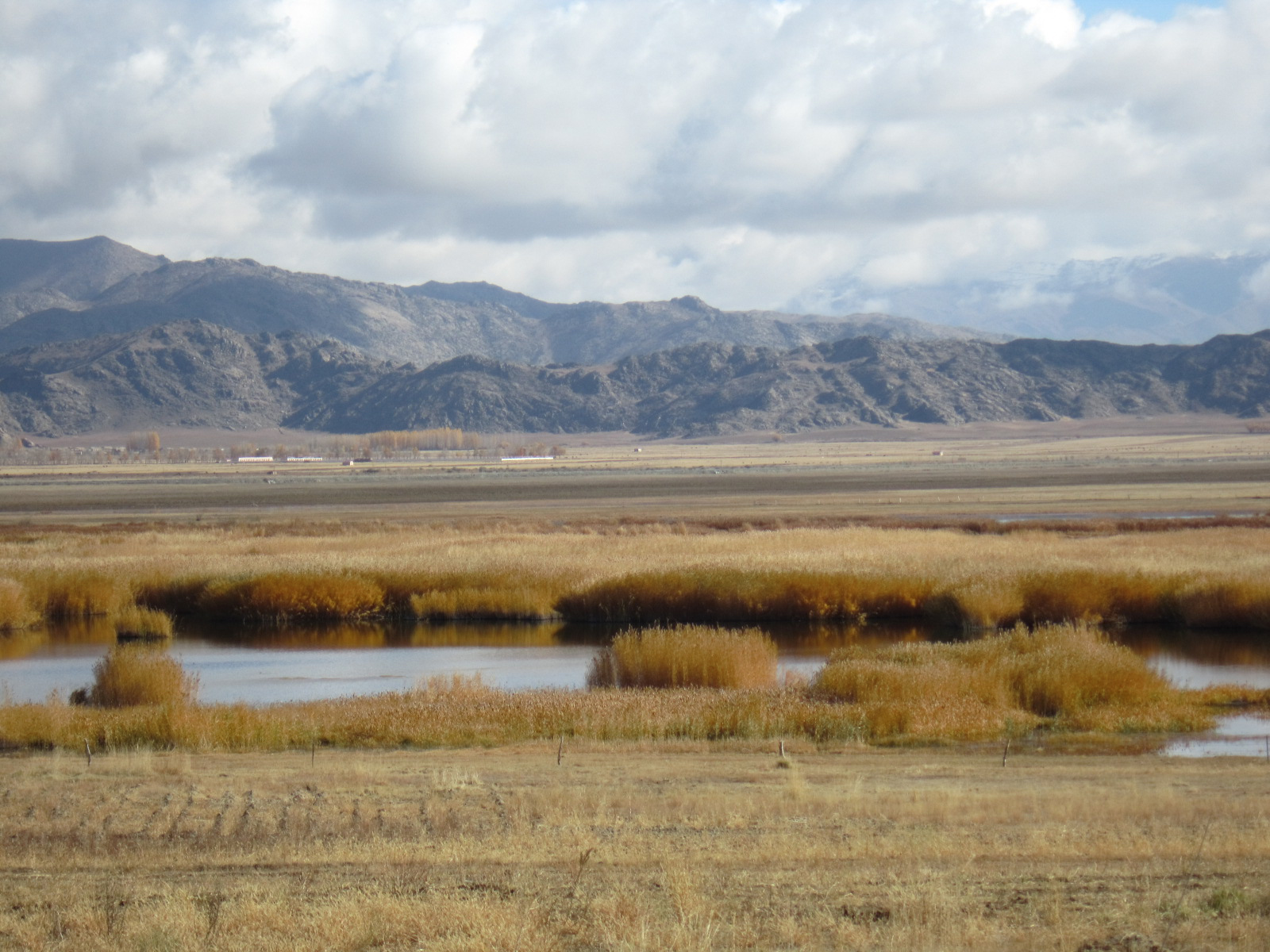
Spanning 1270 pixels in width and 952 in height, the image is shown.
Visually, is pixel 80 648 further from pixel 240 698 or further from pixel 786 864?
pixel 786 864

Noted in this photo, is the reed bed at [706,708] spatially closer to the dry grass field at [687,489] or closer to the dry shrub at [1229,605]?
the dry shrub at [1229,605]

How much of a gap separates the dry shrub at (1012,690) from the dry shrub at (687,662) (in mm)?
1573

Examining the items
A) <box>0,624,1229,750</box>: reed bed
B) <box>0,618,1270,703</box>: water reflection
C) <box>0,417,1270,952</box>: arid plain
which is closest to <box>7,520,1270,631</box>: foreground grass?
<box>0,618,1270,703</box>: water reflection

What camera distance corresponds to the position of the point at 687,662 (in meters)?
22.7

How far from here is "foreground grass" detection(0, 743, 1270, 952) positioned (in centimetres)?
868

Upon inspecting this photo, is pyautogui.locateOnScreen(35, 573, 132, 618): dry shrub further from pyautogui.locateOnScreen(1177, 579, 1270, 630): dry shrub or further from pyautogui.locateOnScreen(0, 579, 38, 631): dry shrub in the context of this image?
pyautogui.locateOnScreen(1177, 579, 1270, 630): dry shrub

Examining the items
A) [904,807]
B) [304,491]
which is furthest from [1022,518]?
[304,491]

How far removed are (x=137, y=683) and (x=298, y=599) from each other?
14314mm

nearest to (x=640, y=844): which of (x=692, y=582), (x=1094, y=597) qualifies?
(x=692, y=582)

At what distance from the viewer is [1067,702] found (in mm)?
19719

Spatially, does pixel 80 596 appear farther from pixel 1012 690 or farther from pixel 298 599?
pixel 1012 690

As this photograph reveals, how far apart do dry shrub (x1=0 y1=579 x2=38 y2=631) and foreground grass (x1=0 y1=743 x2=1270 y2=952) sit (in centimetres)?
1975

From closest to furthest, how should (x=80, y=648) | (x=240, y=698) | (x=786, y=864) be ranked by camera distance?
(x=786, y=864), (x=240, y=698), (x=80, y=648)

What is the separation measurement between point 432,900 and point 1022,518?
55.0 metres
